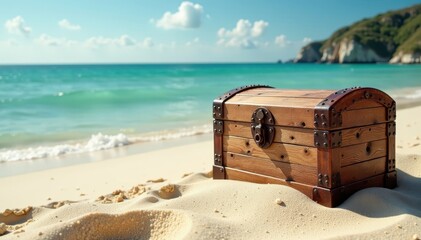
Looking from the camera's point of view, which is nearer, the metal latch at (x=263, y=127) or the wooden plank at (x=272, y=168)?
the wooden plank at (x=272, y=168)

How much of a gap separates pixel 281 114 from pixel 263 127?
218 millimetres

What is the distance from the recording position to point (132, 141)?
Result: 9.63 meters

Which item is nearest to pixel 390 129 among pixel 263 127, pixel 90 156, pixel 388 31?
pixel 263 127

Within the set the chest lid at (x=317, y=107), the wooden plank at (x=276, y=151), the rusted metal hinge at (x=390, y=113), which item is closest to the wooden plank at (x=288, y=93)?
the chest lid at (x=317, y=107)

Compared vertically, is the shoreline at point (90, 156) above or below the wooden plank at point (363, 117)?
below

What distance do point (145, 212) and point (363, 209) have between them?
1.69 metres

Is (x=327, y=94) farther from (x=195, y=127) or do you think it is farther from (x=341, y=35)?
(x=341, y=35)

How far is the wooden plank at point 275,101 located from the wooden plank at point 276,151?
0.34 m

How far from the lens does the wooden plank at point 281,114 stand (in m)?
3.52

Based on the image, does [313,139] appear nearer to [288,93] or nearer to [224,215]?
[288,93]

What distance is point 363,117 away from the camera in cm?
364

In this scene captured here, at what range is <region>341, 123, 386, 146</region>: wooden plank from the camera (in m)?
3.51

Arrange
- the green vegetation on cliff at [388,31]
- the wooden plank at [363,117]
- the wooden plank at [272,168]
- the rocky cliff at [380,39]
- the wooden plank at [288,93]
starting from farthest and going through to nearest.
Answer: the green vegetation on cliff at [388,31]
the rocky cliff at [380,39]
the wooden plank at [288,93]
the wooden plank at [272,168]
the wooden plank at [363,117]

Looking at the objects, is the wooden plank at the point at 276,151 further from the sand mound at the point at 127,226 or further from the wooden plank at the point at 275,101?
the sand mound at the point at 127,226
